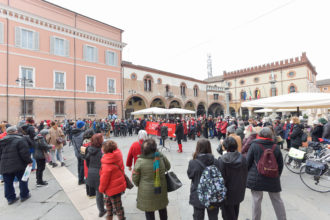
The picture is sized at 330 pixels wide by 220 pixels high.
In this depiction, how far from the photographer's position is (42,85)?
1617 cm

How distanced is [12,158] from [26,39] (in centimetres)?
1713

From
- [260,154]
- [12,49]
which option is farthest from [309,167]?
[12,49]

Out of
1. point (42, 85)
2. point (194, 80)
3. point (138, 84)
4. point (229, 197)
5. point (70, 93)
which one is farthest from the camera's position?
point (194, 80)

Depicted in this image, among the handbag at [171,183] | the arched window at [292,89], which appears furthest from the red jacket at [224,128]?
the arched window at [292,89]

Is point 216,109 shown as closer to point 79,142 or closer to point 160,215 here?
point 79,142

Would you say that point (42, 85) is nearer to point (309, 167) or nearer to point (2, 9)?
point (2, 9)

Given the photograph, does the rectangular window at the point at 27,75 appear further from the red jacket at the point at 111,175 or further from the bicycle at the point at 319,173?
the bicycle at the point at 319,173

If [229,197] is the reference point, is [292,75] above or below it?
above

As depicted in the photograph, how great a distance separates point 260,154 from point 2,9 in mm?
21240

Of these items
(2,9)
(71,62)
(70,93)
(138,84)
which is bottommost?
(70,93)

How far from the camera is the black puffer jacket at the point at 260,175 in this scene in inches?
104

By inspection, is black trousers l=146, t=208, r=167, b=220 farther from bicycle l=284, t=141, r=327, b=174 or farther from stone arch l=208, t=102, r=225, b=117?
stone arch l=208, t=102, r=225, b=117

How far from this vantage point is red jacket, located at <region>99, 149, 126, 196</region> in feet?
8.57

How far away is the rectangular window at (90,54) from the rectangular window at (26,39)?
456 cm
